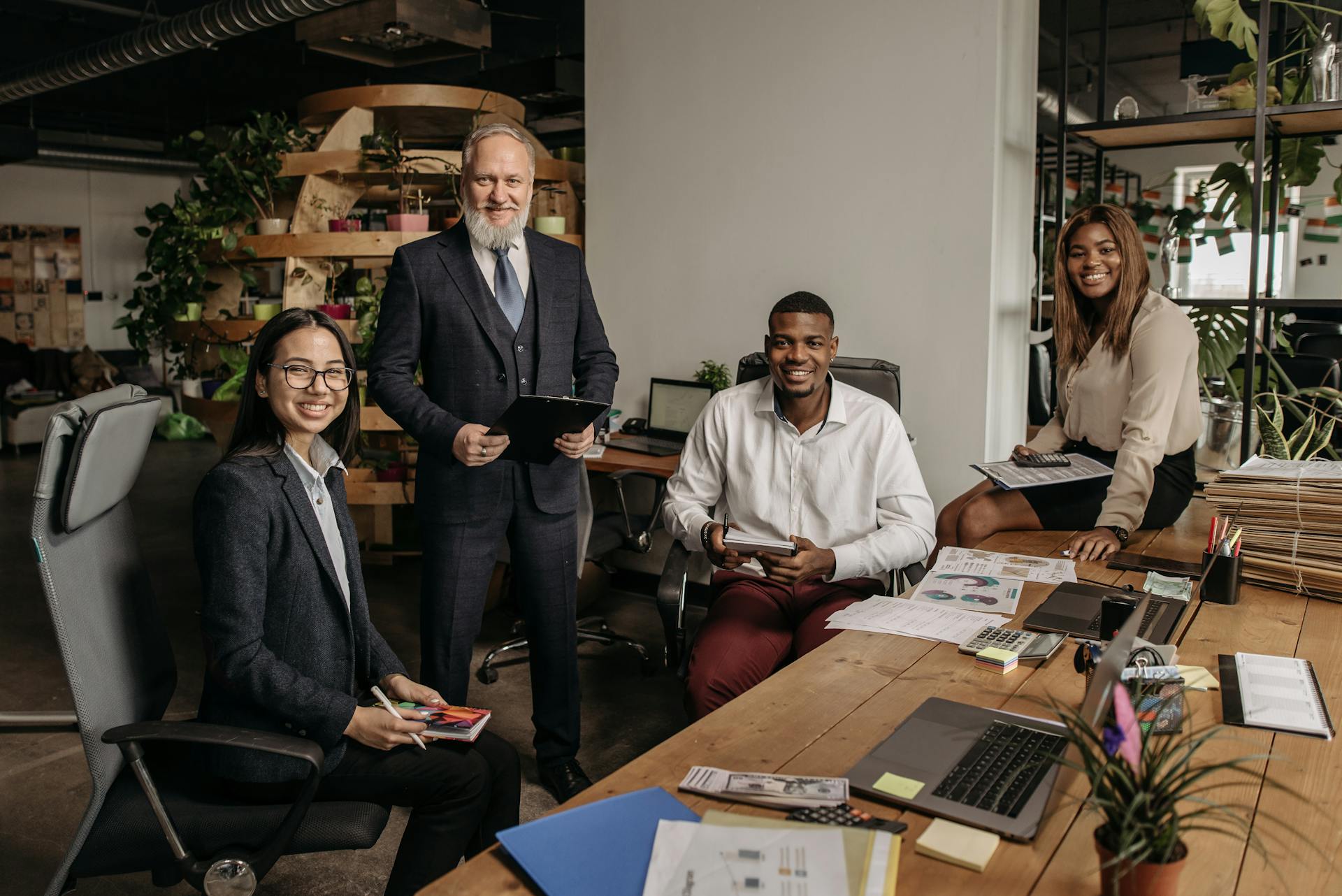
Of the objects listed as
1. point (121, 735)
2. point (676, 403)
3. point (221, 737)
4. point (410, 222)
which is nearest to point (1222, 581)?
point (221, 737)

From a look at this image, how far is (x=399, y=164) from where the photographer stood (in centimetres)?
498

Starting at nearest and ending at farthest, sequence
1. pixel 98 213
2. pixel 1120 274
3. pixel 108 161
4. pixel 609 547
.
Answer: pixel 1120 274
pixel 609 547
pixel 108 161
pixel 98 213

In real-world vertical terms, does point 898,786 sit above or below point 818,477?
below

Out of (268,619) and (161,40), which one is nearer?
A: (268,619)

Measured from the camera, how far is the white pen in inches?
75.2

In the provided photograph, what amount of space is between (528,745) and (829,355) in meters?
1.62

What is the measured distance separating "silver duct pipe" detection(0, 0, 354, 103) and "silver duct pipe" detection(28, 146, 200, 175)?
4.11 m

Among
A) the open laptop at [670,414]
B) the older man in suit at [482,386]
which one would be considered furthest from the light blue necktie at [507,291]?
the open laptop at [670,414]

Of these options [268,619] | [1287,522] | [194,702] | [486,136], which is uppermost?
[486,136]

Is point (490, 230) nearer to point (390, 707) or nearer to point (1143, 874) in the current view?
point (390, 707)

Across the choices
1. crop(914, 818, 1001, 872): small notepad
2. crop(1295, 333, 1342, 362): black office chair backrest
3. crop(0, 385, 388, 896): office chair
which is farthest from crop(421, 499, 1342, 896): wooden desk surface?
crop(1295, 333, 1342, 362): black office chair backrest

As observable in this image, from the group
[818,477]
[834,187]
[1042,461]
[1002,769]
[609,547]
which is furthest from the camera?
[834,187]

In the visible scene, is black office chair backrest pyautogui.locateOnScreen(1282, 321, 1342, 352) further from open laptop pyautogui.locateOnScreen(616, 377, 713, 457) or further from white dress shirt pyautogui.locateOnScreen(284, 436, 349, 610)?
white dress shirt pyautogui.locateOnScreen(284, 436, 349, 610)

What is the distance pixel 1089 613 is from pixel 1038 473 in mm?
816
